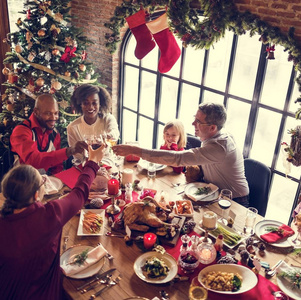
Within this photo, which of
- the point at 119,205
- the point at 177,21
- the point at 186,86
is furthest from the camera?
the point at 186,86

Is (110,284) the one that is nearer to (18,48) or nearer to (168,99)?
(168,99)

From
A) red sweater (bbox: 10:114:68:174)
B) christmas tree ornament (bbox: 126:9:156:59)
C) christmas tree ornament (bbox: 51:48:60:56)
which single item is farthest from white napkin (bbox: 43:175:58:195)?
christmas tree ornament (bbox: 51:48:60:56)

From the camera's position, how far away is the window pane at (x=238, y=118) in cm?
358

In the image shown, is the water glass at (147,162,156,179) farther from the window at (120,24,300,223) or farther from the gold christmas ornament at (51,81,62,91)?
the gold christmas ornament at (51,81,62,91)

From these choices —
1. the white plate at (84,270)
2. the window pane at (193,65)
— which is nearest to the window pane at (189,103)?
the window pane at (193,65)

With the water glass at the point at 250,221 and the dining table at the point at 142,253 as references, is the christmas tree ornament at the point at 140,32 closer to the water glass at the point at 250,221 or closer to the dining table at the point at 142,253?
the dining table at the point at 142,253

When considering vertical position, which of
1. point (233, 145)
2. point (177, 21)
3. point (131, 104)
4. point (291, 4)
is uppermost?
point (291, 4)

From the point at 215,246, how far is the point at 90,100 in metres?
2.11

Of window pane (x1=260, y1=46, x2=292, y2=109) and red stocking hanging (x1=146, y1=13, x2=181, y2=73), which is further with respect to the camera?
red stocking hanging (x1=146, y1=13, x2=181, y2=73)

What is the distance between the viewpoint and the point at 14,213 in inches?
63.7

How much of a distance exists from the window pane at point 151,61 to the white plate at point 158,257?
9.87ft

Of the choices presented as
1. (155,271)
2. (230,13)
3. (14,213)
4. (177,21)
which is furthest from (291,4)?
(14,213)

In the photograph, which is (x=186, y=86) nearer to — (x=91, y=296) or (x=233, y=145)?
(x=233, y=145)

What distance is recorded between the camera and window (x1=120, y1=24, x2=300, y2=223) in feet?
10.7
